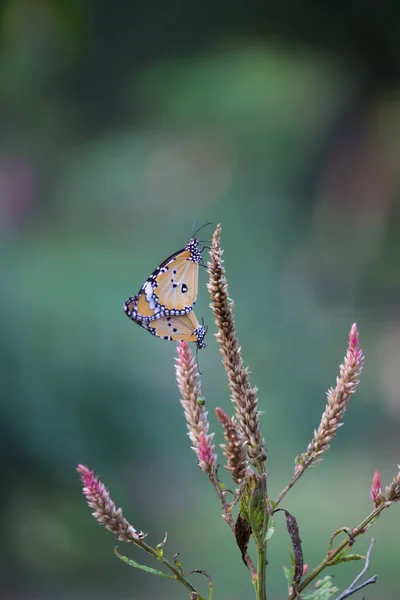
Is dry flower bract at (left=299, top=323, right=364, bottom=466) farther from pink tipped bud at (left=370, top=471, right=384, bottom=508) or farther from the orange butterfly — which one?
the orange butterfly

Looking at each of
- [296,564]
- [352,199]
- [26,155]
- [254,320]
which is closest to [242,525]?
[296,564]

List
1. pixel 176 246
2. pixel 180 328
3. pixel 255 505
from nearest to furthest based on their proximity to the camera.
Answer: pixel 255 505
pixel 180 328
pixel 176 246

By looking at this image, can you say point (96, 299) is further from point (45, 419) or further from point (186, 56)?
point (186, 56)

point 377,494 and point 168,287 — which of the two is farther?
point 168,287

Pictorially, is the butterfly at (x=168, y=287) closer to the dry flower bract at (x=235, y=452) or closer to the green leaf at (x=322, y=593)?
the dry flower bract at (x=235, y=452)

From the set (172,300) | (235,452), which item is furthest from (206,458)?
(172,300)

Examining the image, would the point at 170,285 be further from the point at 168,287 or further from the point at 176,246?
the point at 176,246
